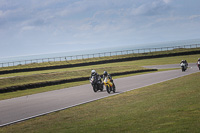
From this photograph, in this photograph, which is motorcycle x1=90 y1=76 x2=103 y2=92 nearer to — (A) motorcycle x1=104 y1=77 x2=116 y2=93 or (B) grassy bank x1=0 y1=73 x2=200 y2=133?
(A) motorcycle x1=104 y1=77 x2=116 y2=93

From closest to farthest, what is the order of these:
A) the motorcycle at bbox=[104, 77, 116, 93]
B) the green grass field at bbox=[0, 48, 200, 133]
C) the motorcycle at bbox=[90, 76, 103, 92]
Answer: the green grass field at bbox=[0, 48, 200, 133] < the motorcycle at bbox=[104, 77, 116, 93] < the motorcycle at bbox=[90, 76, 103, 92]

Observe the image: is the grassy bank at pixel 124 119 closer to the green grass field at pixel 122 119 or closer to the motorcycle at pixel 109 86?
the green grass field at pixel 122 119

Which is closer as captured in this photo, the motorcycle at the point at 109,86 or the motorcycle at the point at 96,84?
the motorcycle at the point at 109,86

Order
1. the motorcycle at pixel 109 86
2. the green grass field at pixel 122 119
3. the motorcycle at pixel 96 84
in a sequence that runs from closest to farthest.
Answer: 1. the green grass field at pixel 122 119
2. the motorcycle at pixel 109 86
3. the motorcycle at pixel 96 84

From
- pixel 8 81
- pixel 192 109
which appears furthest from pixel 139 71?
pixel 192 109

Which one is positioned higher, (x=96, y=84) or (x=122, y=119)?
(x=96, y=84)

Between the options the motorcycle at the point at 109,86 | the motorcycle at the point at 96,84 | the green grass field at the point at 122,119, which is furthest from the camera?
the motorcycle at the point at 96,84

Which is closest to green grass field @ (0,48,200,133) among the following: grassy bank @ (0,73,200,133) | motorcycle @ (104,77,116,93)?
grassy bank @ (0,73,200,133)

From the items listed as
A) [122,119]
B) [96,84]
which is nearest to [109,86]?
[96,84]

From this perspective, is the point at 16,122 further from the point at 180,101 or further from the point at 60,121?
the point at 180,101

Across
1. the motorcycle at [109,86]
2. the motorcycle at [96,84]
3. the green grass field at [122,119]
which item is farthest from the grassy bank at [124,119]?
the motorcycle at [96,84]

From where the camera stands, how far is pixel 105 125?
9.66 m

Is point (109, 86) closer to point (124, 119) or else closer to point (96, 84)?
point (96, 84)

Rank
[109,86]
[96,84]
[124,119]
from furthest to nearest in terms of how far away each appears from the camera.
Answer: [96,84]
[109,86]
[124,119]
